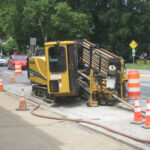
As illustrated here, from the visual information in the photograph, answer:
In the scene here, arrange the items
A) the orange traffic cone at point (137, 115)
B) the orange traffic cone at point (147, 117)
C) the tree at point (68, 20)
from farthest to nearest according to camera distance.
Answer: the tree at point (68, 20), the orange traffic cone at point (137, 115), the orange traffic cone at point (147, 117)

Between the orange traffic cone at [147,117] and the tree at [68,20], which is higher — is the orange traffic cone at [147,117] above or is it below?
below

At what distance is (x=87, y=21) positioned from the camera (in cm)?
4462

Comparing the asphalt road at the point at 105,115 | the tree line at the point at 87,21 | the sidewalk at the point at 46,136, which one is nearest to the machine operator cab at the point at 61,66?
the asphalt road at the point at 105,115

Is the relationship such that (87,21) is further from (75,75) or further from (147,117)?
(147,117)

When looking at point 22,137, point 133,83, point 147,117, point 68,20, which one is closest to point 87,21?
point 68,20

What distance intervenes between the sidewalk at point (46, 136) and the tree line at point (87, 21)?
34.3 meters

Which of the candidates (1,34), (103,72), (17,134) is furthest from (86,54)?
(1,34)

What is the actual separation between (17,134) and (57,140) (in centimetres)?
115

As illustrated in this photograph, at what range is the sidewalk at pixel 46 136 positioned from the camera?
6.79 metres

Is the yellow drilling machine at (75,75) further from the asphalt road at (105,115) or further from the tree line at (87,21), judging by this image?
the tree line at (87,21)

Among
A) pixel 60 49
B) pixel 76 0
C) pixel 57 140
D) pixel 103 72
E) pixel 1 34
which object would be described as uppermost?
pixel 76 0

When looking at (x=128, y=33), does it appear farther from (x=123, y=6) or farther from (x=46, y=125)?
(x=46, y=125)

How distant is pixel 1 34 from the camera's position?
64125 millimetres

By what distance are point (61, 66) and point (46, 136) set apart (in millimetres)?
4100
